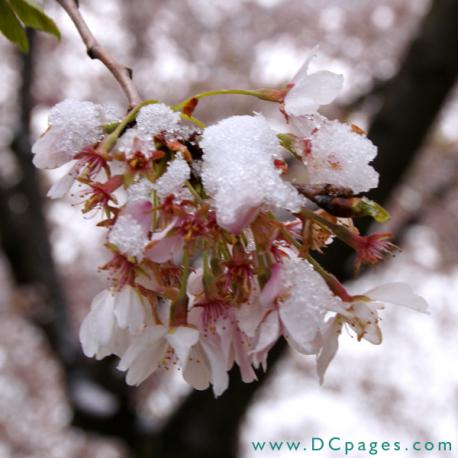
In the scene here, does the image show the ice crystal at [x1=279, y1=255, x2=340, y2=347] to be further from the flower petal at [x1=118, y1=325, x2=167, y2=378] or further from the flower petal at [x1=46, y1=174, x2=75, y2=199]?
the flower petal at [x1=46, y1=174, x2=75, y2=199]

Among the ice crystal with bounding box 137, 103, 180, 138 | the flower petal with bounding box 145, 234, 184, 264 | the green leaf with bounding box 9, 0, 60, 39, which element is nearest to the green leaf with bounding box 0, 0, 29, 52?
the green leaf with bounding box 9, 0, 60, 39

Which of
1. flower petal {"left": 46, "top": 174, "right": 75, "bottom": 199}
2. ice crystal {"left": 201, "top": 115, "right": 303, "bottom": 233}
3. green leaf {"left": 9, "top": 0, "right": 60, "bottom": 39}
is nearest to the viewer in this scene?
ice crystal {"left": 201, "top": 115, "right": 303, "bottom": 233}

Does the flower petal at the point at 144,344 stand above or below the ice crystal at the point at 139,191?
below

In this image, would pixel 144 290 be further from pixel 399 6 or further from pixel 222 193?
pixel 399 6

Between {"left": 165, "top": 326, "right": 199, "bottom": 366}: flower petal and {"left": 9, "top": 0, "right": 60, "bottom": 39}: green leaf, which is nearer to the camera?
{"left": 165, "top": 326, "right": 199, "bottom": 366}: flower petal

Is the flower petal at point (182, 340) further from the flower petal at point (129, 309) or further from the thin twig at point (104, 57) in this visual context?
the thin twig at point (104, 57)

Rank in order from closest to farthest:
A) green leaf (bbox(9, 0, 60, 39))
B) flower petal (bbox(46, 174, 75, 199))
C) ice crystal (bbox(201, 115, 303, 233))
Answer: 1. ice crystal (bbox(201, 115, 303, 233))
2. flower petal (bbox(46, 174, 75, 199))
3. green leaf (bbox(9, 0, 60, 39))

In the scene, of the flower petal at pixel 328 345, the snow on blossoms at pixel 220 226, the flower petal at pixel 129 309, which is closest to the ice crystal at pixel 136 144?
the snow on blossoms at pixel 220 226
